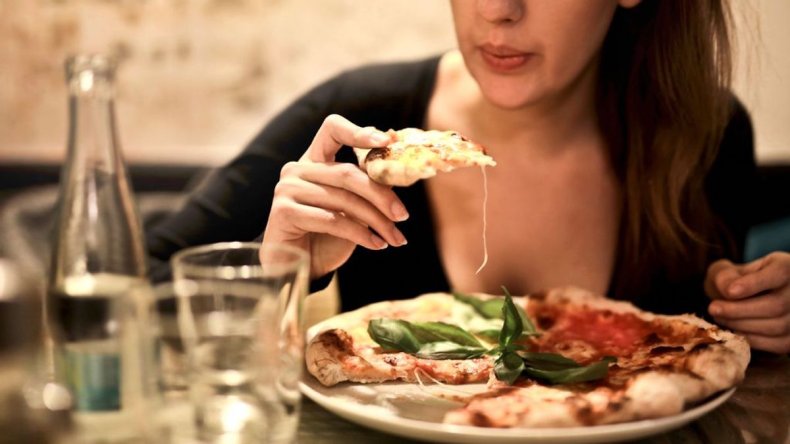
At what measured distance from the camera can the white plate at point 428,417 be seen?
69 cm

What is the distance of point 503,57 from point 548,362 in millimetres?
436

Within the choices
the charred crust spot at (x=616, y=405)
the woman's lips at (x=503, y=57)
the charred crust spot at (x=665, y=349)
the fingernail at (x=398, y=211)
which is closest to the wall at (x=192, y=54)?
the woman's lips at (x=503, y=57)

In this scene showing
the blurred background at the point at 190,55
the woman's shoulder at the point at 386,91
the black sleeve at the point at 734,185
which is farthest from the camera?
the blurred background at the point at 190,55

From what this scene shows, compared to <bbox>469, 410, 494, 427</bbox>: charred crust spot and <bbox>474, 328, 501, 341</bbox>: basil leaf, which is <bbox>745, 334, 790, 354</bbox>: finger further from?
<bbox>469, 410, 494, 427</bbox>: charred crust spot

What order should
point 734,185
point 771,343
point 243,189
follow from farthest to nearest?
point 734,185 < point 243,189 < point 771,343

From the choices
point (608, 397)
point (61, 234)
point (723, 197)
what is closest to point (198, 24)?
point (723, 197)

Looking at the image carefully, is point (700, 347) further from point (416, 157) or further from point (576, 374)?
point (416, 157)

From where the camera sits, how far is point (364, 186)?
2.82ft

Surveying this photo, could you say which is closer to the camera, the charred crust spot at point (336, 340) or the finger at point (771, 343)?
the charred crust spot at point (336, 340)

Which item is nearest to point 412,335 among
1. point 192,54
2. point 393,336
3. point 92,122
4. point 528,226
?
point 393,336

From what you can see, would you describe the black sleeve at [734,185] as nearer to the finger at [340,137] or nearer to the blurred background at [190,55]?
the finger at [340,137]

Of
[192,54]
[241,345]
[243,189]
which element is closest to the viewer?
[241,345]

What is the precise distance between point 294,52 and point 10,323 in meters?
2.09

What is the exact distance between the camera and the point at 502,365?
2.70 feet
